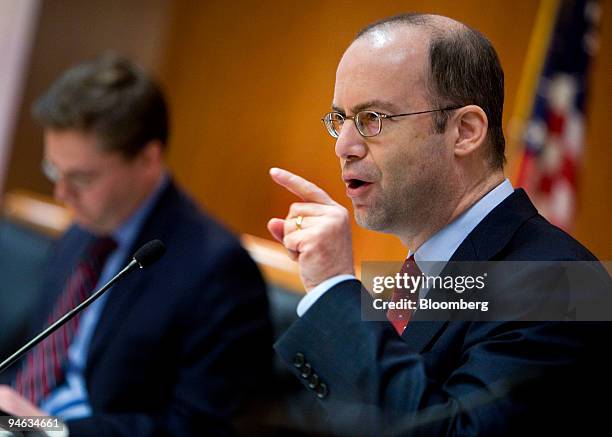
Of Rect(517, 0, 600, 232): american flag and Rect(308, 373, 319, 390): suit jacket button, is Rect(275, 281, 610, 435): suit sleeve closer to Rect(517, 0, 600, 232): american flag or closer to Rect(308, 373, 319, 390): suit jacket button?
Rect(308, 373, 319, 390): suit jacket button

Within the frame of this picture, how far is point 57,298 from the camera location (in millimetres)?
2053

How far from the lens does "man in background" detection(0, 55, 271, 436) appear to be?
68.1 inches

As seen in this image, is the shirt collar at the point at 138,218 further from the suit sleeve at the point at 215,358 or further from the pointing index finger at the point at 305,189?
the pointing index finger at the point at 305,189

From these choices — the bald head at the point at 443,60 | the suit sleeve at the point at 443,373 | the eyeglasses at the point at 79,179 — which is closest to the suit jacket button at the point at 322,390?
the suit sleeve at the point at 443,373

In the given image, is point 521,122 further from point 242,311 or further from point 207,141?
point 207,141

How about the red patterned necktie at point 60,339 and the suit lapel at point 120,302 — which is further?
the red patterned necktie at point 60,339

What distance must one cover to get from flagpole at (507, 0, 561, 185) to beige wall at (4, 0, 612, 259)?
4 centimetres

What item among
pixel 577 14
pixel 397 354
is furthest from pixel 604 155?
pixel 397 354

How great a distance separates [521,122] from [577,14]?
237mm

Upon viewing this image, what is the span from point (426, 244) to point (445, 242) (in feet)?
0.07

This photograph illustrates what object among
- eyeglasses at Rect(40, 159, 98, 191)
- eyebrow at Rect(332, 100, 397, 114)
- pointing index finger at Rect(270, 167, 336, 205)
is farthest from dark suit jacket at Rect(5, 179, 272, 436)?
eyebrow at Rect(332, 100, 397, 114)

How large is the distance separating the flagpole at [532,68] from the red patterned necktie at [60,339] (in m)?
0.98

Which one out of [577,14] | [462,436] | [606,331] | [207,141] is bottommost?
[462,436]

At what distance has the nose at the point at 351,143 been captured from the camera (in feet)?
2.99
